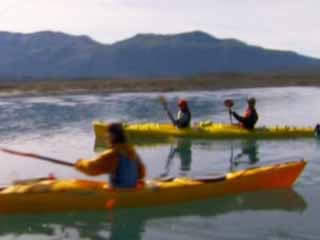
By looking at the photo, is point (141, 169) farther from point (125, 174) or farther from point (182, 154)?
point (182, 154)

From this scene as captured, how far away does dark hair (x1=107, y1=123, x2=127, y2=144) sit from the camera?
32.8ft

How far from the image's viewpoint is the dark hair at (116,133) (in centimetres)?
998

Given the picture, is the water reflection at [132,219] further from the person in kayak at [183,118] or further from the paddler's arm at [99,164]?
the person in kayak at [183,118]

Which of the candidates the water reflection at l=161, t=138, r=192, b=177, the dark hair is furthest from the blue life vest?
the water reflection at l=161, t=138, r=192, b=177

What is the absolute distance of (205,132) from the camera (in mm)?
19844

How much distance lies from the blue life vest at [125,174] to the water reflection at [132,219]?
520 mm

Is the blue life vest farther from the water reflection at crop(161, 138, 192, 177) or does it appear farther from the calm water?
the water reflection at crop(161, 138, 192, 177)

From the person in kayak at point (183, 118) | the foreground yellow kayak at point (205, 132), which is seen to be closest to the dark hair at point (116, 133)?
the person in kayak at point (183, 118)

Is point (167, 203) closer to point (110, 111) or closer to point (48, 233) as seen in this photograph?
point (48, 233)

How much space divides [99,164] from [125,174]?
609 millimetres

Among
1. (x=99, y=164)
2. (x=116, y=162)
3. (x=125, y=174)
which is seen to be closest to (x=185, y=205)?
(x=125, y=174)

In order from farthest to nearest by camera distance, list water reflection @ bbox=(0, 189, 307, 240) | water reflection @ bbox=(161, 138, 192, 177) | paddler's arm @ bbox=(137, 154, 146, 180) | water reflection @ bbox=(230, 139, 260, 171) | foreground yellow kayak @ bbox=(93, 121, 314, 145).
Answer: foreground yellow kayak @ bbox=(93, 121, 314, 145) < water reflection @ bbox=(230, 139, 260, 171) < water reflection @ bbox=(161, 138, 192, 177) < paddler's arm @ bbox=(137, 154, 146, 180) < water reflection @ bbox=(0, 189, 307, 240)

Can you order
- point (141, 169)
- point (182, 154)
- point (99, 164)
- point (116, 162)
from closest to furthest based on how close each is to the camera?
1. point (99, 164)
2. point (116, 162)
3. point (141, 169)
4. point (182, 154)

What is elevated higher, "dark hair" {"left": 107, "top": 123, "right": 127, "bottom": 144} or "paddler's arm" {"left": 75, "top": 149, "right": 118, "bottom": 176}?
"dark hair" {"left": 107, "top": 123, "right": 127, "bottom": 144}
